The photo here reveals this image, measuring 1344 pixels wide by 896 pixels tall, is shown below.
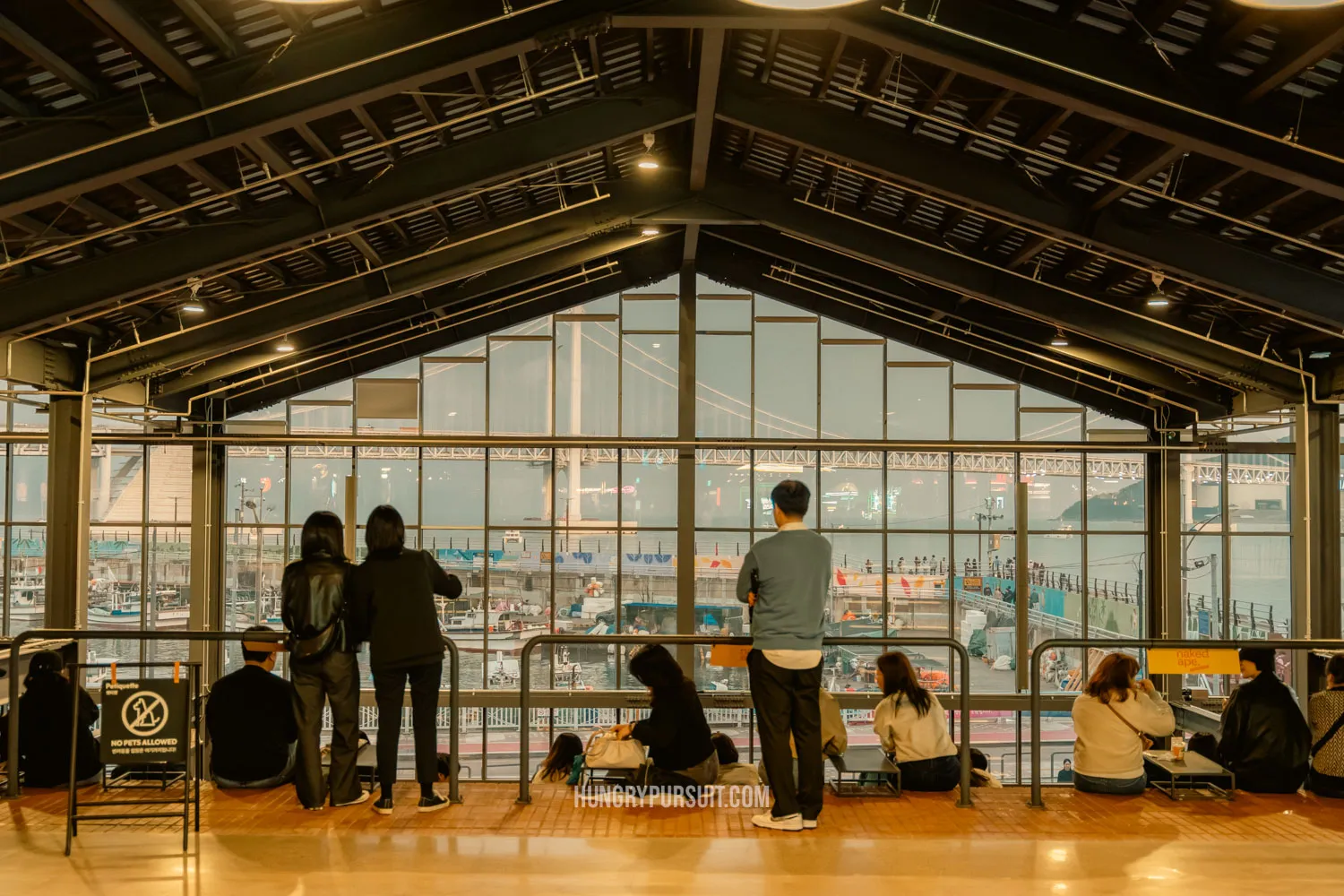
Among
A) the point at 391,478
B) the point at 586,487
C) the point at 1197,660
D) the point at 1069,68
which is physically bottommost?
the point at 1197,660

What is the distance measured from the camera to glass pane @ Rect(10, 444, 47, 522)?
1658 centimetres

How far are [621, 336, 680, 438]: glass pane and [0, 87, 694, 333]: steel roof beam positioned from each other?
7330mm

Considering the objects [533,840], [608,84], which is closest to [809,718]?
[533,840]

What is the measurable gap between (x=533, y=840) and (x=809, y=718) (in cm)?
152

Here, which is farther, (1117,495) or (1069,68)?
(1117,495)

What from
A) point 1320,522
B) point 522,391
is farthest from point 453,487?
point 1320,522

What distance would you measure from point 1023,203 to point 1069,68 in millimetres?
2742

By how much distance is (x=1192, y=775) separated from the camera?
618cm

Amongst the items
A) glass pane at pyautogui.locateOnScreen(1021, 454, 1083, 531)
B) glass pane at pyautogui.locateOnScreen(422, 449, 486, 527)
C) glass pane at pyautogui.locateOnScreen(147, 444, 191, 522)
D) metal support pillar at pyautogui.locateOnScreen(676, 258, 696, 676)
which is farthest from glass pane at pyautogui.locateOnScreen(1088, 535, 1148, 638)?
glass pane at pyautogui.locateOnScreen(147, 444, 191, 522)

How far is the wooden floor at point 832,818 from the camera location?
5297 millimetres

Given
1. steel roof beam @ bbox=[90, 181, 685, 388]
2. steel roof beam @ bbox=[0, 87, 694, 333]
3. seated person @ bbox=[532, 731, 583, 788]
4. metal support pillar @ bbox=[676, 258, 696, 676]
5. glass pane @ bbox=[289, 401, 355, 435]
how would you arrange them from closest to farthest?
→ seated person @ bbox=[532, 731, 583, 788] < steel roof beam @ bbox=[0, 87, 694, 333] < steel roof beam @ bbox=[90, 181, 685, 388] < metal support pillar @ bbox=[676, 258, 696, 676] < glass pane @ bbox=[289, 401, 355, 435]

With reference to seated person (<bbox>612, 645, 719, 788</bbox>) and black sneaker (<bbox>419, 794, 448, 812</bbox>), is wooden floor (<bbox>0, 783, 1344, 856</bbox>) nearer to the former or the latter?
black sneaker (<bbox>419, 794, 448, 812</bbox>)

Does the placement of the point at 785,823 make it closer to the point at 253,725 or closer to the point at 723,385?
the point at 253,725

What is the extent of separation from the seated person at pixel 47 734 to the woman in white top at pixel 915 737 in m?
4.75
